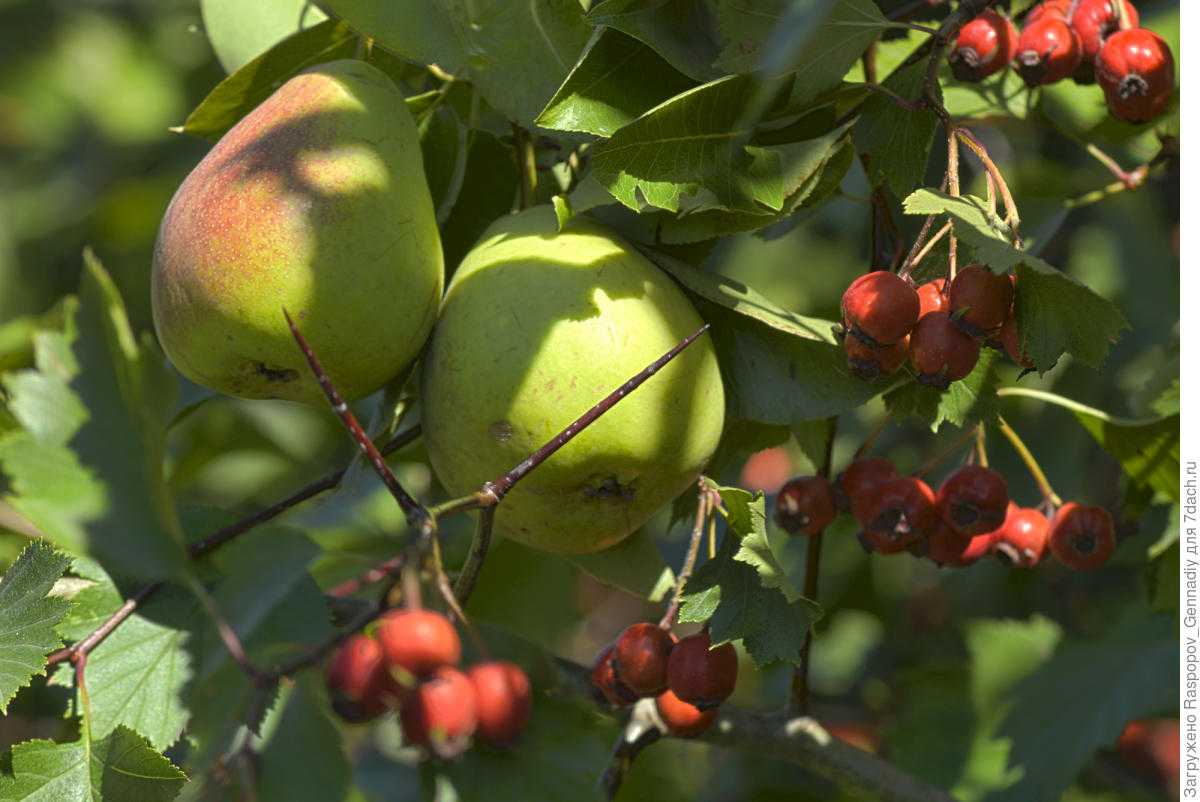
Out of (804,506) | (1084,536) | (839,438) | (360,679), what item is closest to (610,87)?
(804,506)

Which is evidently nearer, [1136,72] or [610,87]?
[610,87]

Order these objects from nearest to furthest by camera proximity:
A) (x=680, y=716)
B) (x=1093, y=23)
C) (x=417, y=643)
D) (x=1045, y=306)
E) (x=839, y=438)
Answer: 1. (x=417, y=643)
2. (x=1045, y=306)
3. (x=680, y=716)
4. (x=1093, y=23)
5. (x=839, y=438)

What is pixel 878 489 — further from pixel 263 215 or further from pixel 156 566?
pixel 156 566

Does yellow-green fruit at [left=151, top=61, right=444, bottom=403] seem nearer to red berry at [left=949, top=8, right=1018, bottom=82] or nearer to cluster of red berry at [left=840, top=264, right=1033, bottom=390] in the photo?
cluster of red berry at [left=840, top=264, right=1033, bottom=390]

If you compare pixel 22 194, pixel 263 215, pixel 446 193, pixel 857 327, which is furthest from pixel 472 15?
pixel 22 194

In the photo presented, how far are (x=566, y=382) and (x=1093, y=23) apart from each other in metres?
0.74

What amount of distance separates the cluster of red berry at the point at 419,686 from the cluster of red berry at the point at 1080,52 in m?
0.87

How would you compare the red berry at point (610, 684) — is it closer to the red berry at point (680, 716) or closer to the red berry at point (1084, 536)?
the red berry at point (680, 716)

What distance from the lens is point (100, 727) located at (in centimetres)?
130

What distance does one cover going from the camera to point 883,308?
3.97ft

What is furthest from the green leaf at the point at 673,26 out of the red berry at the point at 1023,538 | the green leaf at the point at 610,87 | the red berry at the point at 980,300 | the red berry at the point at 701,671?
the red berry at the point at 1023,538

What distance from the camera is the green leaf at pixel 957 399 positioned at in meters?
1.37

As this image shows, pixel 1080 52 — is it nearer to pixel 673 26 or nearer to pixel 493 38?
pixel 673 26

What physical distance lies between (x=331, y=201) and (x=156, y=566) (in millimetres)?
419
